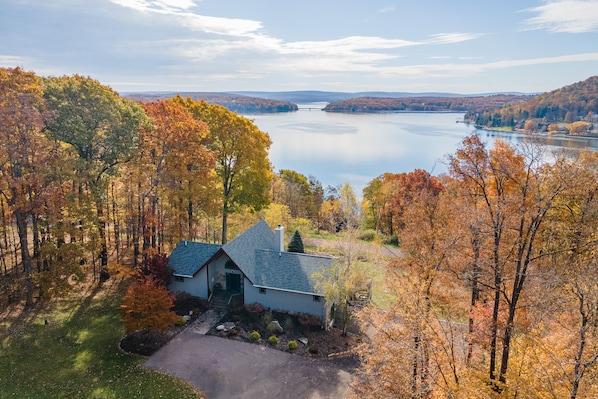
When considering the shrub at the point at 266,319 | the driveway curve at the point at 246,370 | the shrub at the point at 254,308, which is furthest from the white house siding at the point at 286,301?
the driveway curve at the point at 246,370

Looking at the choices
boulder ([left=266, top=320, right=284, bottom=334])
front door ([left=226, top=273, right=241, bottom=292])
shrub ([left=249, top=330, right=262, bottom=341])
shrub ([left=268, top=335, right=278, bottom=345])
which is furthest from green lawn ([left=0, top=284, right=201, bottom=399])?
front door ([left=226, top=273, right=241, bottom=292])

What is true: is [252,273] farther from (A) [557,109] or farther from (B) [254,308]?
(A) [557,109]

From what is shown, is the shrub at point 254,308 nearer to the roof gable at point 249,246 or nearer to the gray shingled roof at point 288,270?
the gray shingled roof at point 288,270

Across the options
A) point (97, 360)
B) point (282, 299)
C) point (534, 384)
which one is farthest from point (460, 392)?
point (97, 360)

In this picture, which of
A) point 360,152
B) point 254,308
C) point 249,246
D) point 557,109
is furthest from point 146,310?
point 557,109

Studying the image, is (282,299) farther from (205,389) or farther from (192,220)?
(192,220)

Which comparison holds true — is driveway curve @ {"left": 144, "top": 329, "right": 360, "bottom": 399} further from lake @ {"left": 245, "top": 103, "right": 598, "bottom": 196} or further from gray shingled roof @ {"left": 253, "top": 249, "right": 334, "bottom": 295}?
lake @ {"left": 245, "top": 103, "right": 598, "bottom": 196}
